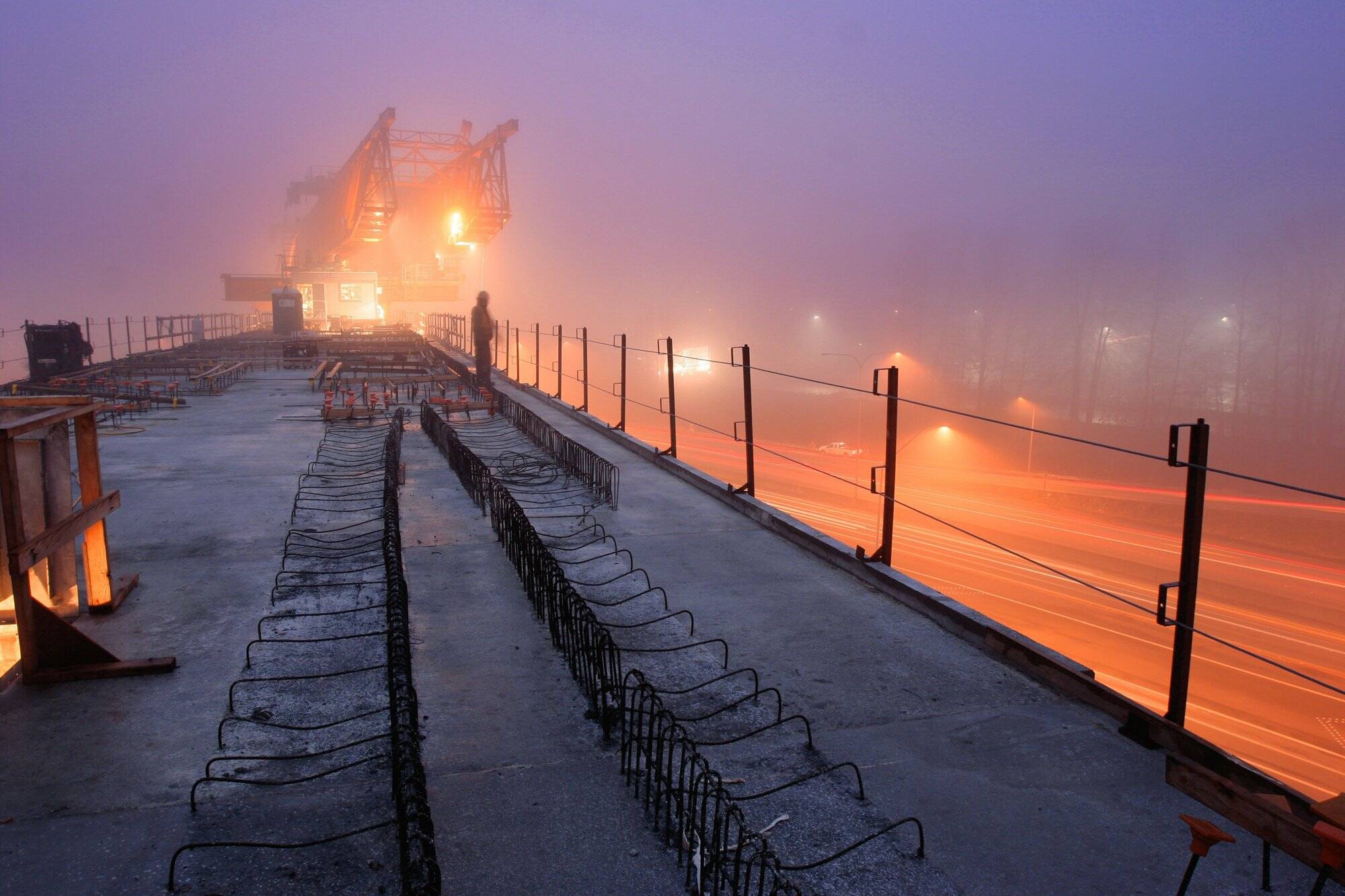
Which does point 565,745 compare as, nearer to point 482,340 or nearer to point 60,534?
point 60,534

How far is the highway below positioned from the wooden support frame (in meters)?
5.03

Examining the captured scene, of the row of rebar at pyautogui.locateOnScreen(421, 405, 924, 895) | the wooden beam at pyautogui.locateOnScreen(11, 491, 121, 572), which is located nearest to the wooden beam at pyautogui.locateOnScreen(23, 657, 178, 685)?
the wooden beam at pyautogui.locateOnScreen(11, 491, 121, 572)

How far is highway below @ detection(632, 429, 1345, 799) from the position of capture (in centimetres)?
1761

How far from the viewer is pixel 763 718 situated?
4867 millimetres

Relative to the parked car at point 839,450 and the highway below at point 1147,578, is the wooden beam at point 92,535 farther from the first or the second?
the parked car at point 839,450

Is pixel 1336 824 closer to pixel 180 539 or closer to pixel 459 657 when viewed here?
pixel 459 657

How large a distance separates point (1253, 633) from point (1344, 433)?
108 feet

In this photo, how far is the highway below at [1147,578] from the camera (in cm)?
1761

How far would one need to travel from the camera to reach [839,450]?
51.1m

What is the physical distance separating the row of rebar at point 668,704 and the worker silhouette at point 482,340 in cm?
1160

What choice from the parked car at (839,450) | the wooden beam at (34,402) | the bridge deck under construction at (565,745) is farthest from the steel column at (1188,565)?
the parked car at (839,450)

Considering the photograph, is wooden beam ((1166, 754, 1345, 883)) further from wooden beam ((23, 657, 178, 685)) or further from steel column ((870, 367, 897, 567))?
wooden beam ((23, 657, 178, 685))

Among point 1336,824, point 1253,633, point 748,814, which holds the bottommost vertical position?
point 1253,633

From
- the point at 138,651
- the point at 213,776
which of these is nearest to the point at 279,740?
the point at 213,776
